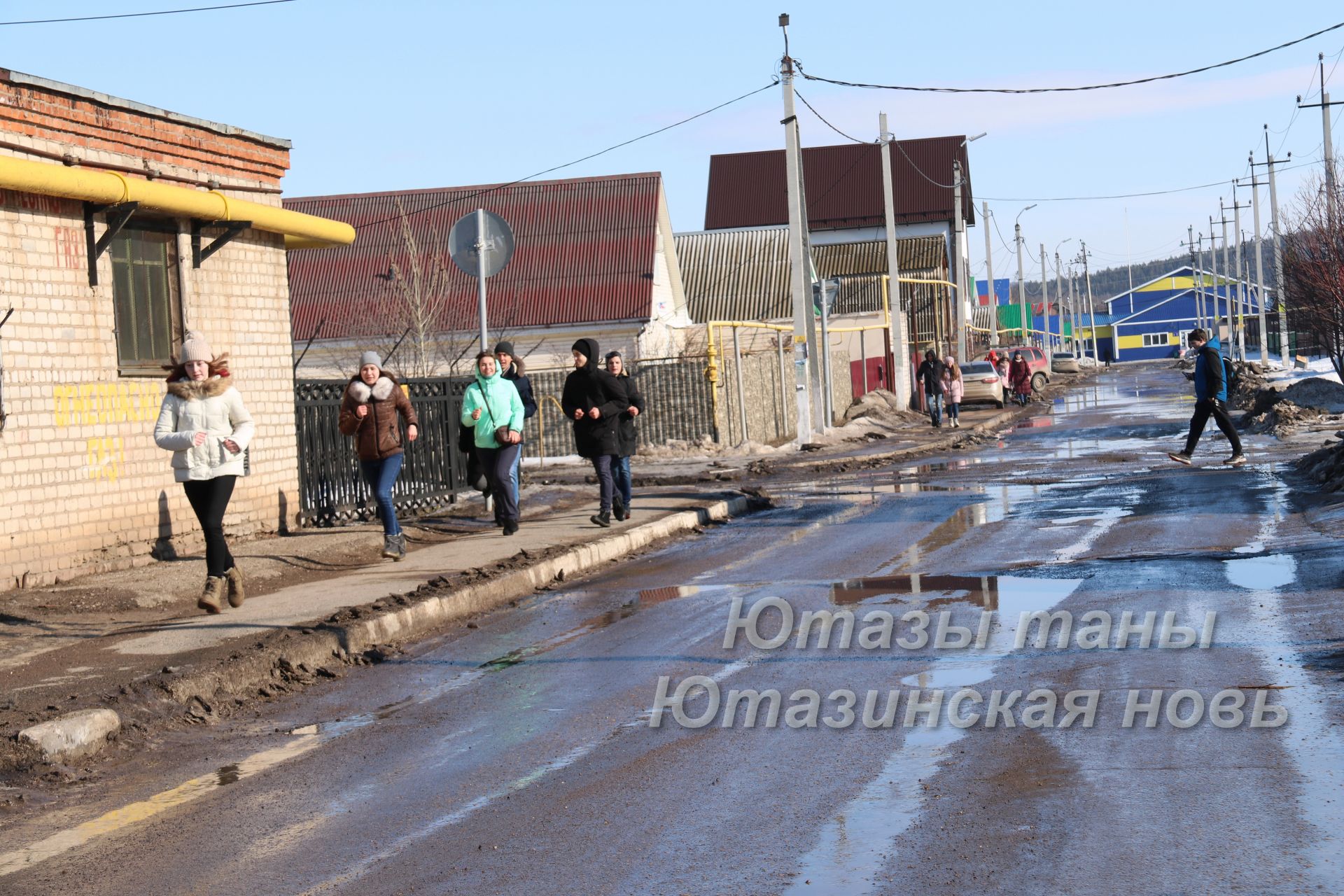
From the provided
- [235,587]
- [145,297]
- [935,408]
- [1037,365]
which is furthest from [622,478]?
[1037,365]

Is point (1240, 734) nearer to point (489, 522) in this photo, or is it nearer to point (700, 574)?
point (700, 574)

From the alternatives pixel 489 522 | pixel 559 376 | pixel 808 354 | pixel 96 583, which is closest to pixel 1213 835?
pixel 96 583

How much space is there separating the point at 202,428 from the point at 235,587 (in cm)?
110

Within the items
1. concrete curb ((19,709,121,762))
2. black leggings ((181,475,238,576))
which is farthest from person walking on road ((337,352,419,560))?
concrete curb ((19,709,121,762))

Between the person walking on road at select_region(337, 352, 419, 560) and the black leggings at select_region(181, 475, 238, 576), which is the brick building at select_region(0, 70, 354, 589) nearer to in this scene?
the person walking on road at select_region(337, 352, 419, 560)

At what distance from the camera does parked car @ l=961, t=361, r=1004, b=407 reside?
4588 cm

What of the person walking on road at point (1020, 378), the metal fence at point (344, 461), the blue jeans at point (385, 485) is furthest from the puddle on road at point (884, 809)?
the person walking on road at point (1020, 378)

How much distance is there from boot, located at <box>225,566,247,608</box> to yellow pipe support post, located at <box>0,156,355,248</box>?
320 centimetres

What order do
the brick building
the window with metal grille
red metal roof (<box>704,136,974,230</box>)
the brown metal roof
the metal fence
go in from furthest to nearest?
red metal roof (<box>704,136,974,230</box>) < the brown metal roof < the metal fence < the window with metal grille < the brick building

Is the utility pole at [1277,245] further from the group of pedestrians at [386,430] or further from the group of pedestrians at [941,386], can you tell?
the group of pedestrians at [386,430]

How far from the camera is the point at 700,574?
11.8 meters

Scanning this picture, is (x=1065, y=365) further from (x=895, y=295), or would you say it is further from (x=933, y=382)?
(x=933, y=382)

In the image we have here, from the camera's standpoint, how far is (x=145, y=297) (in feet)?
42.0

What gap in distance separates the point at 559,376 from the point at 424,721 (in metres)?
23.5
